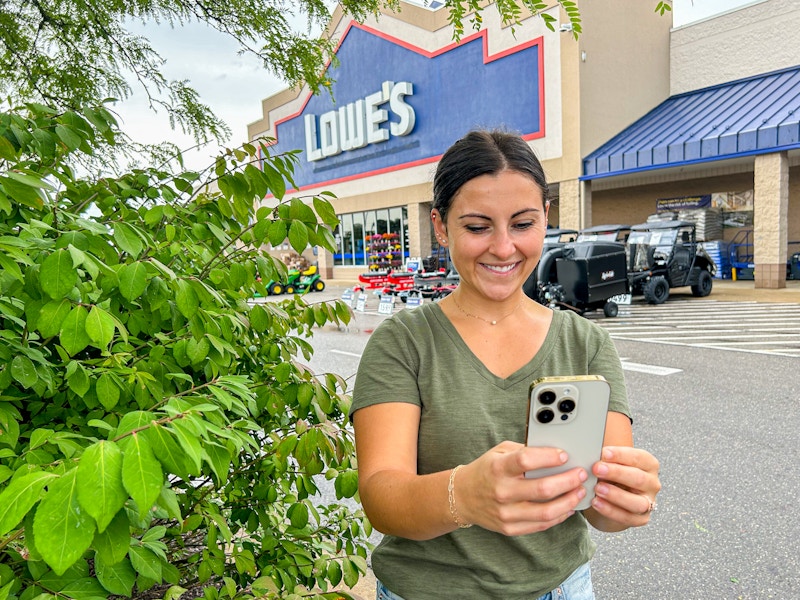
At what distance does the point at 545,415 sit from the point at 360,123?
25.7 meters

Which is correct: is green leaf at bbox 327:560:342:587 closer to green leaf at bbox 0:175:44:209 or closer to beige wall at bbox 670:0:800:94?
green leaf at bbox 0:175:44:209

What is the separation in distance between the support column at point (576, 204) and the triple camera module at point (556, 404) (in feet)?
57.9

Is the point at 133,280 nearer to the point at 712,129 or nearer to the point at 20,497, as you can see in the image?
the point at 20,497

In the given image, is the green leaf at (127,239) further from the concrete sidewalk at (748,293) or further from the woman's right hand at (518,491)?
the concrete sidewalk at (748,293)

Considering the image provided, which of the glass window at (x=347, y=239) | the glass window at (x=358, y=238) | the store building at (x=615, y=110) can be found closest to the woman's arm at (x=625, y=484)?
the store building at (x=615, y=110)

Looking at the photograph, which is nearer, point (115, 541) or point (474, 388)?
point (115, 541)

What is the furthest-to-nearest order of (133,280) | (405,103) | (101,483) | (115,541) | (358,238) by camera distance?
(358,238), (405,103), (133,280), (115,541), (101,483)

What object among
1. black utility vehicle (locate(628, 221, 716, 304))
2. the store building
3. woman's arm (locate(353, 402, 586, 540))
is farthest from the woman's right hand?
the store building

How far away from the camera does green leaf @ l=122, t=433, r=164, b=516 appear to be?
67 centimetres

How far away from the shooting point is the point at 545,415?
3.04 feet

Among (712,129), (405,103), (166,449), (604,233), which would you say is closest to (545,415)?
(166,449)

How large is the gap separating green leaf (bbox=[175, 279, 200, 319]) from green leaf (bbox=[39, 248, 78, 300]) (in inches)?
10.5

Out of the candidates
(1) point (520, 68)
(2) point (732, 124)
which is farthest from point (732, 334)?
(1) point (520, 68)

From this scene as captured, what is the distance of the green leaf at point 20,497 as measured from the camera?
0.67m
